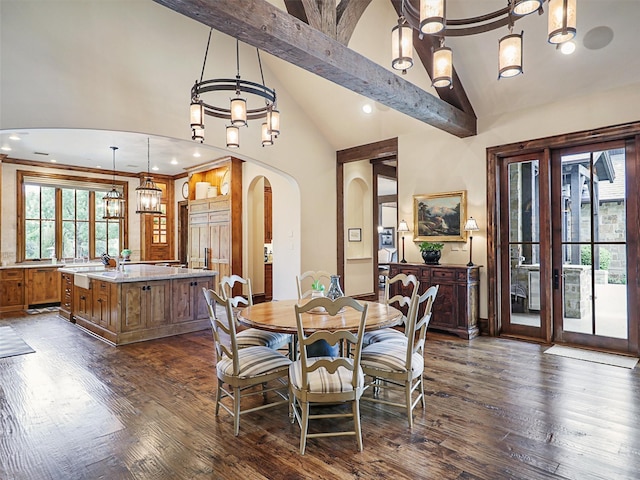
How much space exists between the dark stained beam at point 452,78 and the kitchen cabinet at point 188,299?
417 centimetres

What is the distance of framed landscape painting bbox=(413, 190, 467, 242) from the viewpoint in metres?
5.57

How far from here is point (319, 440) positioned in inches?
101

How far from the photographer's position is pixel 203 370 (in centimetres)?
393

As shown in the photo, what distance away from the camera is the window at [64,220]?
839cm

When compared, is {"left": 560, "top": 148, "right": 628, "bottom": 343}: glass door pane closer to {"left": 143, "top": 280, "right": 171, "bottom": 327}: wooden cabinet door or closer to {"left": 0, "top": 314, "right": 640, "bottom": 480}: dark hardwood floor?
{"left": 0, "top": 314, "right": 640, "bottom": 480}: dark hardwood floor

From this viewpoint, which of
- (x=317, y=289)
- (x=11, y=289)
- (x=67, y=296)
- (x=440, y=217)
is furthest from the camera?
(x=11, y=289)

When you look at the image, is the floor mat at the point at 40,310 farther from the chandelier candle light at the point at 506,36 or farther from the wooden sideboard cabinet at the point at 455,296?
the chandelier candle light at the point at 506,36

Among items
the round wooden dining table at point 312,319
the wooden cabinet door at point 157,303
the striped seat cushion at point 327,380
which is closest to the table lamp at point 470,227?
the round wooden dining table at point 312,319

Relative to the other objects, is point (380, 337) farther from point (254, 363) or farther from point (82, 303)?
point (82, 303)

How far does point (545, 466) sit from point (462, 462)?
48cm

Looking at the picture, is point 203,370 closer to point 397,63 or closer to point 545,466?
point 545,466

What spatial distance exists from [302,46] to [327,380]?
7.95 feet

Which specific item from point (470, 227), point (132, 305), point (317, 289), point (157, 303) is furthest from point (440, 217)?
point (132, 305)

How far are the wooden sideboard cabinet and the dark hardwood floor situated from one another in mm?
977
